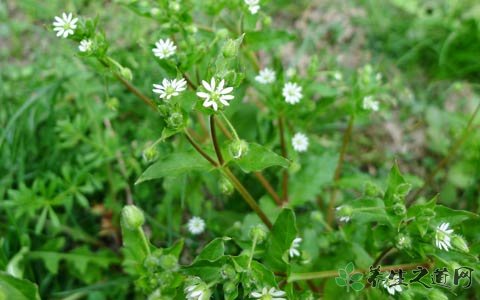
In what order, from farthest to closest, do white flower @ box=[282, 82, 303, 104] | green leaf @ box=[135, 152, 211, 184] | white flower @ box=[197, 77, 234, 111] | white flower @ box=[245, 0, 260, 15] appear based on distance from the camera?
white flower @ box=[282, 82, 303, 104] < white flower @ box=[245, 0, 260, 15] < green leaf @ box=[135, 152, 211, 184] < white flower @ box=[197, 77, 234, 111]

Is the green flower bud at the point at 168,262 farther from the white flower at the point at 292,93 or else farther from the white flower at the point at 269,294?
the white flower at the point at 292,93

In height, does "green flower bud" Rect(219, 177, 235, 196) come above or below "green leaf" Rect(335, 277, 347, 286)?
above

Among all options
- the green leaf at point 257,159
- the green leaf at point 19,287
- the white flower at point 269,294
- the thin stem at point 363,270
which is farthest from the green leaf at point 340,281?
the green leaf at point 19,287

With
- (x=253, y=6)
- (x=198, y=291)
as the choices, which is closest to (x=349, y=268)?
(x=198, y=291)

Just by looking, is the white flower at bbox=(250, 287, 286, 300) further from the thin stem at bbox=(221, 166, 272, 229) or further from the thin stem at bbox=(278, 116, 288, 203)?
the thin stem at bbox=(278, 116, 288, 203)

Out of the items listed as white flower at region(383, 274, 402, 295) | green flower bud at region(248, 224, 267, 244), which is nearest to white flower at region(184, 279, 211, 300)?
green flower bud at region(248, 224, 267, 244)

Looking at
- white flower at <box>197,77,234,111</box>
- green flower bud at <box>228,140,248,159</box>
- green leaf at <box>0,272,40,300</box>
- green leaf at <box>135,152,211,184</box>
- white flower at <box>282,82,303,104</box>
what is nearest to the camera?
white flower at <box>197,77,234,111</box>
